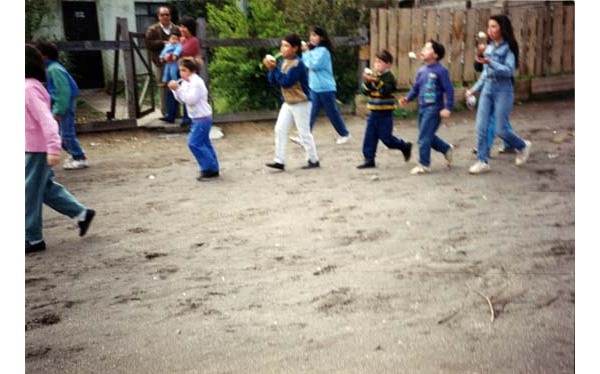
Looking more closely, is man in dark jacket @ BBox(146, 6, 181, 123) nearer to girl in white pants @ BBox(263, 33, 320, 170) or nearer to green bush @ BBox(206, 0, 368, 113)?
green bush @ BBox(206, 0, 368, 113)

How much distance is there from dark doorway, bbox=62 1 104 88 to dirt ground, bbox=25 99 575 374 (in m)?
3.46

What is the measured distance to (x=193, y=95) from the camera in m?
5.48

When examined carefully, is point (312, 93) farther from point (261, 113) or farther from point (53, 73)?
point (53, 73)

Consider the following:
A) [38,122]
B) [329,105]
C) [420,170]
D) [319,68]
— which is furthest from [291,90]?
[38,122]

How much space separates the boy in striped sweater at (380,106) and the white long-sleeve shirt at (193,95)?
1.56 meters

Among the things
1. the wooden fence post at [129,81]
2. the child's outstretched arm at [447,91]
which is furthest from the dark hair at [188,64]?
the wooden fence post at [129,81]

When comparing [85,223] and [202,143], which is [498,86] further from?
[85,223]

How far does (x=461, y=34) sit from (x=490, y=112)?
14.1ft

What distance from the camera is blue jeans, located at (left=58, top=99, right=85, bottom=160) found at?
232 inches

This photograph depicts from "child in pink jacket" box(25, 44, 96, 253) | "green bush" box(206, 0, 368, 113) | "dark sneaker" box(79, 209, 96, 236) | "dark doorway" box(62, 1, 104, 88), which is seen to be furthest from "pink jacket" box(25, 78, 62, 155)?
"green bush" box(206, 0, 368, 113)

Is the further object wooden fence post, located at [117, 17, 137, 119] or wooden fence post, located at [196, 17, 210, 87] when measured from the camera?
wooden fence post, located at [196, 17, 210, 87]

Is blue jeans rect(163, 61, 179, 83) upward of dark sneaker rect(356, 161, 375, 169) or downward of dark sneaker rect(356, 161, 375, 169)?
upward

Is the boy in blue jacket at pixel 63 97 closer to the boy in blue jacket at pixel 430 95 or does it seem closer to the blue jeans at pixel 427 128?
the boy in blue jacket at pixel 430 95

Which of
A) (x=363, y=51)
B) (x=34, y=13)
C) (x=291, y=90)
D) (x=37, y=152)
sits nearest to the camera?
(x=37, y=152)
